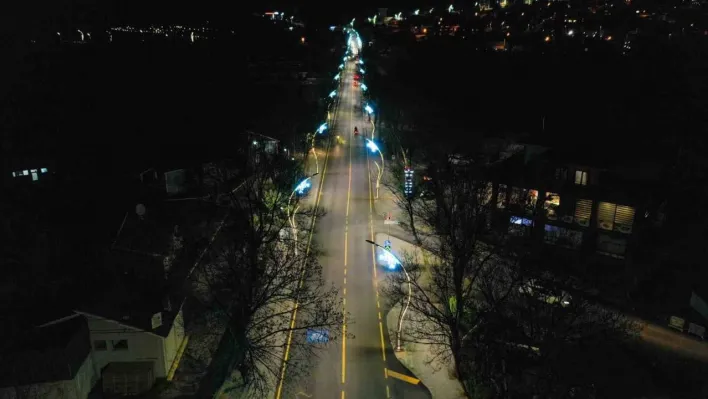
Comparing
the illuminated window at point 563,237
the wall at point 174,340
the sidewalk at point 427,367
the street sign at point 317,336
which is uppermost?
the illuminated window at point 563,237

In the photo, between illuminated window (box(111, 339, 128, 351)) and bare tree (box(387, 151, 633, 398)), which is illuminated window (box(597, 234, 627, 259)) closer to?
bare tree (box(387, 151, 633, 398))

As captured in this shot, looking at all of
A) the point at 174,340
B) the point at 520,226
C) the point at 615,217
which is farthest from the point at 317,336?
the point at 615,217

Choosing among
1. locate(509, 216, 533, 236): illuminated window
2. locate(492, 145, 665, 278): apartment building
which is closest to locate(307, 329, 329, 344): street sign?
locate(492, 145, 665, 278): apartment building

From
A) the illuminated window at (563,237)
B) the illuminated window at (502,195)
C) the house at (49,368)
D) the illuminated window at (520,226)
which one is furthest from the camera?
the illuminated window at (502,195)

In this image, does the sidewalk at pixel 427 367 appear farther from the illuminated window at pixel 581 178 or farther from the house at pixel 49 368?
the illuminated window at pixel 581 178

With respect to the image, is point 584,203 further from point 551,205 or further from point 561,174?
point 561,174

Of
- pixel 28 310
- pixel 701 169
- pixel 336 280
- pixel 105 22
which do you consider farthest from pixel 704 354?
pixel 105 22

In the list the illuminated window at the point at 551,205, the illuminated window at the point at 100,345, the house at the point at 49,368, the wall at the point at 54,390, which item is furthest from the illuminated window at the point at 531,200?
the wall at the point at 54,390
